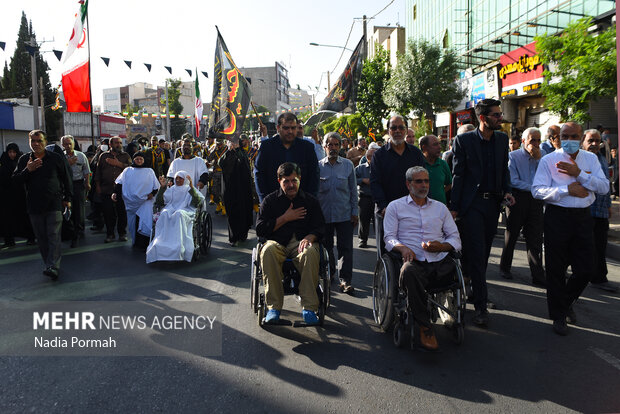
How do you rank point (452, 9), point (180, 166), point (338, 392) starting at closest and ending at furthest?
1. point (338, 392)
2. point (180, 166)
3. point (452, 9)

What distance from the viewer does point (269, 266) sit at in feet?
15.4

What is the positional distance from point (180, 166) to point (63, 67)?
6868mm

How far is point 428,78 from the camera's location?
2723cm

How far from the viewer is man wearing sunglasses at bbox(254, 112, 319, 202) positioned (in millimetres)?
5684

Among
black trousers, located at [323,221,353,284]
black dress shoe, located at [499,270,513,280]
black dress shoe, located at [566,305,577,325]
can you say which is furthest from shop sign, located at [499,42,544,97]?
black dress shoe, located at [566,305,577,325]

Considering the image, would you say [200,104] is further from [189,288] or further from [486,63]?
[189,288]

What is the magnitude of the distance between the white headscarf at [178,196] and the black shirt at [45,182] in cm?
160

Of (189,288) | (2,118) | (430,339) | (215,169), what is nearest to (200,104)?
(215,169)

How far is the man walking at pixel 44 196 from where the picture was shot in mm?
6766

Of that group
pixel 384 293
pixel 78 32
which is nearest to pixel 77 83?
pixel 78 32

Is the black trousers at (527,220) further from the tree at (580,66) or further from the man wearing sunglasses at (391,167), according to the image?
the tree at (580,66)

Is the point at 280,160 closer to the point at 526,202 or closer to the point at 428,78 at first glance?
the point at 526,202

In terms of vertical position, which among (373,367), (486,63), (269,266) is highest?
(486,63)

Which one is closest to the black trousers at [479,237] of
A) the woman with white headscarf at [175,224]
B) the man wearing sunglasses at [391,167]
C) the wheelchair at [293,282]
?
the man wearing sunglasses at [391,167]
